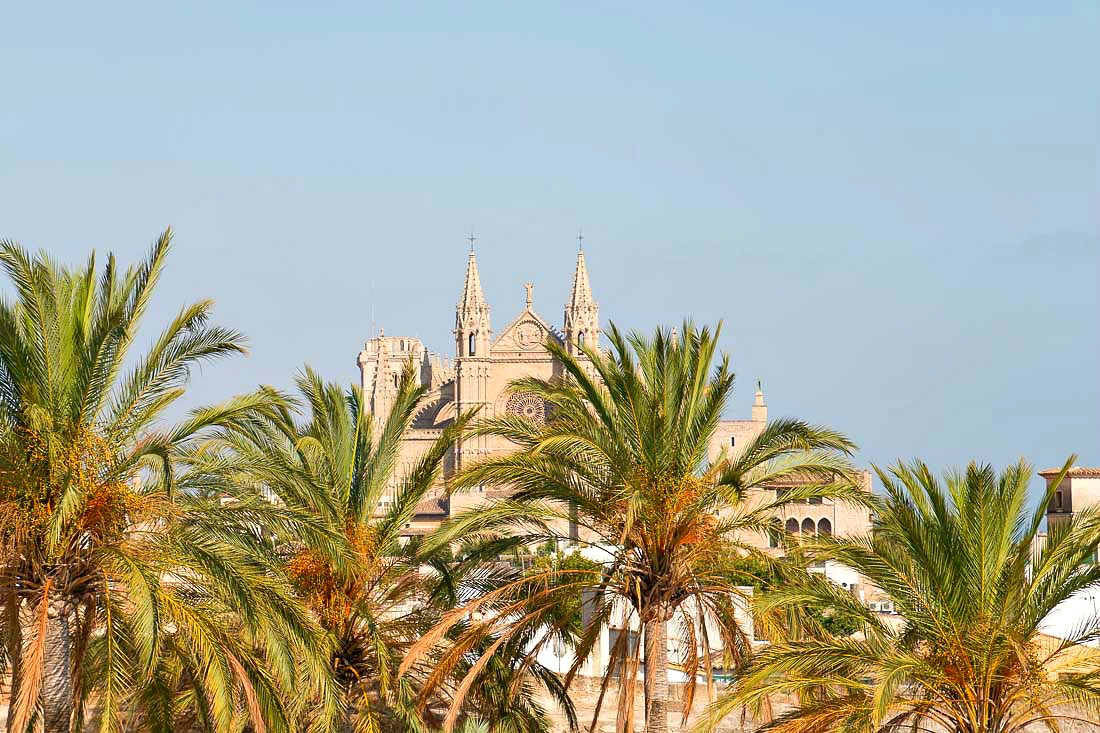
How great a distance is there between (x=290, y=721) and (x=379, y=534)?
2.73m

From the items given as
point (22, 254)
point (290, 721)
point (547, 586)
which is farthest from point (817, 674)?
point (22, 254)

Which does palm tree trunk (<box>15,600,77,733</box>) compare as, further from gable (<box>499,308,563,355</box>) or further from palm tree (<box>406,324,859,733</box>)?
gable (<box>499,308,563,355</box>)

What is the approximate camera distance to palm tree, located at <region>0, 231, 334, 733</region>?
14055mm

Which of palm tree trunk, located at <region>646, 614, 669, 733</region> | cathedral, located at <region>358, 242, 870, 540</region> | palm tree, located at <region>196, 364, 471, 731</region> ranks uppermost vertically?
cathedral, located at <region>358, 242, 870, 540</region>

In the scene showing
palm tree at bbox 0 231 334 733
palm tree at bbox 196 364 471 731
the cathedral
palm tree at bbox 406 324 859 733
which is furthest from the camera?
the cathedral

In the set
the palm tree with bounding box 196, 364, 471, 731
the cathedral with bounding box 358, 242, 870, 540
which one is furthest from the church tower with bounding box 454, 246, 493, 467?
the palm tree with bounding box 196, 364, 471, 731

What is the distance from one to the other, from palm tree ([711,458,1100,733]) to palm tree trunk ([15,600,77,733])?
19.4ft

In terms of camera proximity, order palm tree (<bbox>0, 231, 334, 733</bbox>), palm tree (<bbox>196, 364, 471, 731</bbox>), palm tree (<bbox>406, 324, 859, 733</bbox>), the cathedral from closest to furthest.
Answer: palm tree (<bbox>0, 231, 334, 733</bbox>)
palm tree (<bbox>406, 324, 859, 733</bbox>)
palm tree (<bbox>196, 364, 471, 731</bbox>)
the cathedral

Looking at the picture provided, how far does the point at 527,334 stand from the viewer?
→ 97.4m

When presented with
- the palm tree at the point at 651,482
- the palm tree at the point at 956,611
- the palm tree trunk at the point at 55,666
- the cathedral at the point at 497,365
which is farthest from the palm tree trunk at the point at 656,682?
the cathedral at the point at 497,365

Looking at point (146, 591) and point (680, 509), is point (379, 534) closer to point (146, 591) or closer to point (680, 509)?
point (680, 509)

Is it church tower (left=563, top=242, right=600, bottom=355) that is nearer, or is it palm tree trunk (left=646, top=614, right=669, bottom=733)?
palm tree trunk (left=646, top=614, right=669, bottom=733)

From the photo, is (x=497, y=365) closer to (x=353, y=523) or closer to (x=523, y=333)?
(x=523, y=333)

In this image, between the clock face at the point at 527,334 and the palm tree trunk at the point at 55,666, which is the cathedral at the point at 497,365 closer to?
the clock face at the point at 527,334
